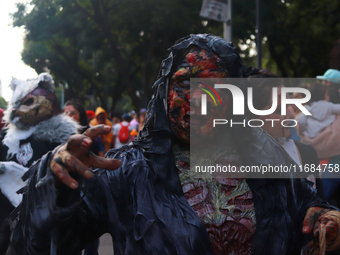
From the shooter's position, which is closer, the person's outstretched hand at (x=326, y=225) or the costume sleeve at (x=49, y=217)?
the costume sleeve at (x=49, y=217)

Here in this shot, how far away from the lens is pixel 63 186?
167 cm

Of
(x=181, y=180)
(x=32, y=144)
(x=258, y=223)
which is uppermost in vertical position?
(x=181, y=180)

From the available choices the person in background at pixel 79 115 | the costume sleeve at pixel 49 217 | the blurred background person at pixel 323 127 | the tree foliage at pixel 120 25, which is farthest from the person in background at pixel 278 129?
the tree foliage at pixel 120 25

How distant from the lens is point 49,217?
1.65 metres

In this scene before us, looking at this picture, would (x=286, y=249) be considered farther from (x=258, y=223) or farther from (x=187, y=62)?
(x=187, y=62)

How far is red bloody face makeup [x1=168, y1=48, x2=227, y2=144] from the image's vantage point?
202cm

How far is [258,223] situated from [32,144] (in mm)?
2797

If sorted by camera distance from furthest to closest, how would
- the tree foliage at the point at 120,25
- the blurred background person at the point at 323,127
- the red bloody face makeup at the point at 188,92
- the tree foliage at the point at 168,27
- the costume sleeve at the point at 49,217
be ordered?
the tree foliage at the point at 168,27, the tree foliage at the point at 120,25, the blurred background person at the point at 323,127, the red bloody face makeup at the point at 188,92, the costume sleeve at the point at 49,217

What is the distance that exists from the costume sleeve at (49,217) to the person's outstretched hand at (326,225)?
2.99ft

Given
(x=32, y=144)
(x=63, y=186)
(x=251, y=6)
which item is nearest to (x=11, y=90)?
(x=32, y=144)

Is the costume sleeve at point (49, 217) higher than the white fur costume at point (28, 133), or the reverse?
the costume sleeve at point (49, 217)

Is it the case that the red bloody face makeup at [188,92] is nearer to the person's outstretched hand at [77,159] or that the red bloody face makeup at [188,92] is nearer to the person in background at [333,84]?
the person's outstretched hand at [77,159]

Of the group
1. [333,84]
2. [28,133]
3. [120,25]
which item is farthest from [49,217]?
[120,25]

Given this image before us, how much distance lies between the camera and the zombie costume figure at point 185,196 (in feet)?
6.30
